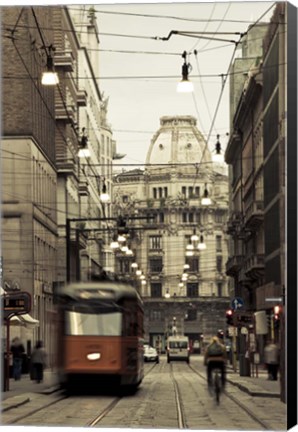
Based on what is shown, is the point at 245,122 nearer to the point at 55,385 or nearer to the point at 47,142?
the point at 47,142

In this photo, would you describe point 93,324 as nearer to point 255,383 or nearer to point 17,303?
point 17,303

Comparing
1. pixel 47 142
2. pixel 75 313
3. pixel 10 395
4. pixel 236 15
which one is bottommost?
pixel 10 395

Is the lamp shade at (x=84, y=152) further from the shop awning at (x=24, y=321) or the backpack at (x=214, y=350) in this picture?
the backpack at (x=214, y=350)

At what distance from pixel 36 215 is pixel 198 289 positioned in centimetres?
255

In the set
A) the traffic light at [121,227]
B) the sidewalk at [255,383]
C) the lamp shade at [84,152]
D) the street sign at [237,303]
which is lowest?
→ the sidewalk at [255,383]

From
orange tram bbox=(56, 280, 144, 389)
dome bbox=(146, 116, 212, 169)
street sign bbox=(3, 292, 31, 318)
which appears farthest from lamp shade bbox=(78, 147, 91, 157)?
street sign bbox=(3, 292, 31, 318)

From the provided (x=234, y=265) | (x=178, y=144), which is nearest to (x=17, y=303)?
(x=234, y=265)

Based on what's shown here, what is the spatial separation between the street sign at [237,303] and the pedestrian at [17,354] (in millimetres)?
3053

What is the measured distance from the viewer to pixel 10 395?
1466cm

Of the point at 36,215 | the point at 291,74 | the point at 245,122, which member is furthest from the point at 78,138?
the point at 291,74

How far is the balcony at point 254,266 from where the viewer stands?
14164 mm

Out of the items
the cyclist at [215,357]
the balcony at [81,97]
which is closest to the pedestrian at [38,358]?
the cyclist at [215,357]

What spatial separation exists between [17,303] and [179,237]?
252 centimetres

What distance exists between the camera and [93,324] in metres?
14.9
